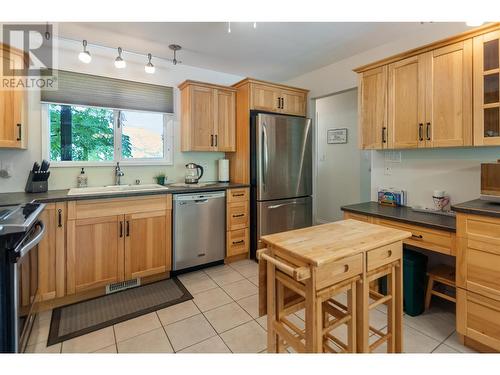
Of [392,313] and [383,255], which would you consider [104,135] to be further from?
[392,313]

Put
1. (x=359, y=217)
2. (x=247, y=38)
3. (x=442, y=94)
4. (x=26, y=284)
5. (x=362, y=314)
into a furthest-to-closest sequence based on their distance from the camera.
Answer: (x=247, y=38) < (x=359, y=217) < (x=442, y=94) < (x=26, y=284) < (x=362, y=314)

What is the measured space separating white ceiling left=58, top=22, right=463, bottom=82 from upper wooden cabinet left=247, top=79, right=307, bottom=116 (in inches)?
13.4

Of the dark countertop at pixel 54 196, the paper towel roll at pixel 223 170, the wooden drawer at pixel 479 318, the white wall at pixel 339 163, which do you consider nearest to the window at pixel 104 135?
the dark countertop at pixel 54 196

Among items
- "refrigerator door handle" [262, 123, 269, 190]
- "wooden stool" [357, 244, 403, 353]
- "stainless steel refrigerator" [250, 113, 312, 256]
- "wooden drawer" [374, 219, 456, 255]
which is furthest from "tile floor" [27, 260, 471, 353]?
"refrigerator door handle" [262, 123, 269, 190]

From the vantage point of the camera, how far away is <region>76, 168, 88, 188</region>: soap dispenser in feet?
9.00

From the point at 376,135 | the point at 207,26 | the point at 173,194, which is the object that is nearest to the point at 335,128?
the point at 376,135

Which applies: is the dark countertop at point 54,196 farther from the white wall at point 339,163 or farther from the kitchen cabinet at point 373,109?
the white wall at point 339,163

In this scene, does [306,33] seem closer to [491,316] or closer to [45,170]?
Answer: [491,316]

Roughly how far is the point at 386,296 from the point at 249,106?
2.56 m

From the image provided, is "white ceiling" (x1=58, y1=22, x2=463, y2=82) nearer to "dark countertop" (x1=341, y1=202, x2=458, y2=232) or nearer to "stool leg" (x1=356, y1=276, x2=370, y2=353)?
"dark countertop" (x1=341, y1=202, x2=458, y2=232)

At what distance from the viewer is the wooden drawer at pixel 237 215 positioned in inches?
123

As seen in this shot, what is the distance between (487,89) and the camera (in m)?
1.84

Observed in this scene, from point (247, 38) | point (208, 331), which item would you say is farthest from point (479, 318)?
point (247, 38)

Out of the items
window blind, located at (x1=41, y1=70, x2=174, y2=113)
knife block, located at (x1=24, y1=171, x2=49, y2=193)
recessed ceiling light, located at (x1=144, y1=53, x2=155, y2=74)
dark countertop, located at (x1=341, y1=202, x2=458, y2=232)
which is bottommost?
dark countertop, located at (x1=341, y1=202, x2=458, y2=232)
